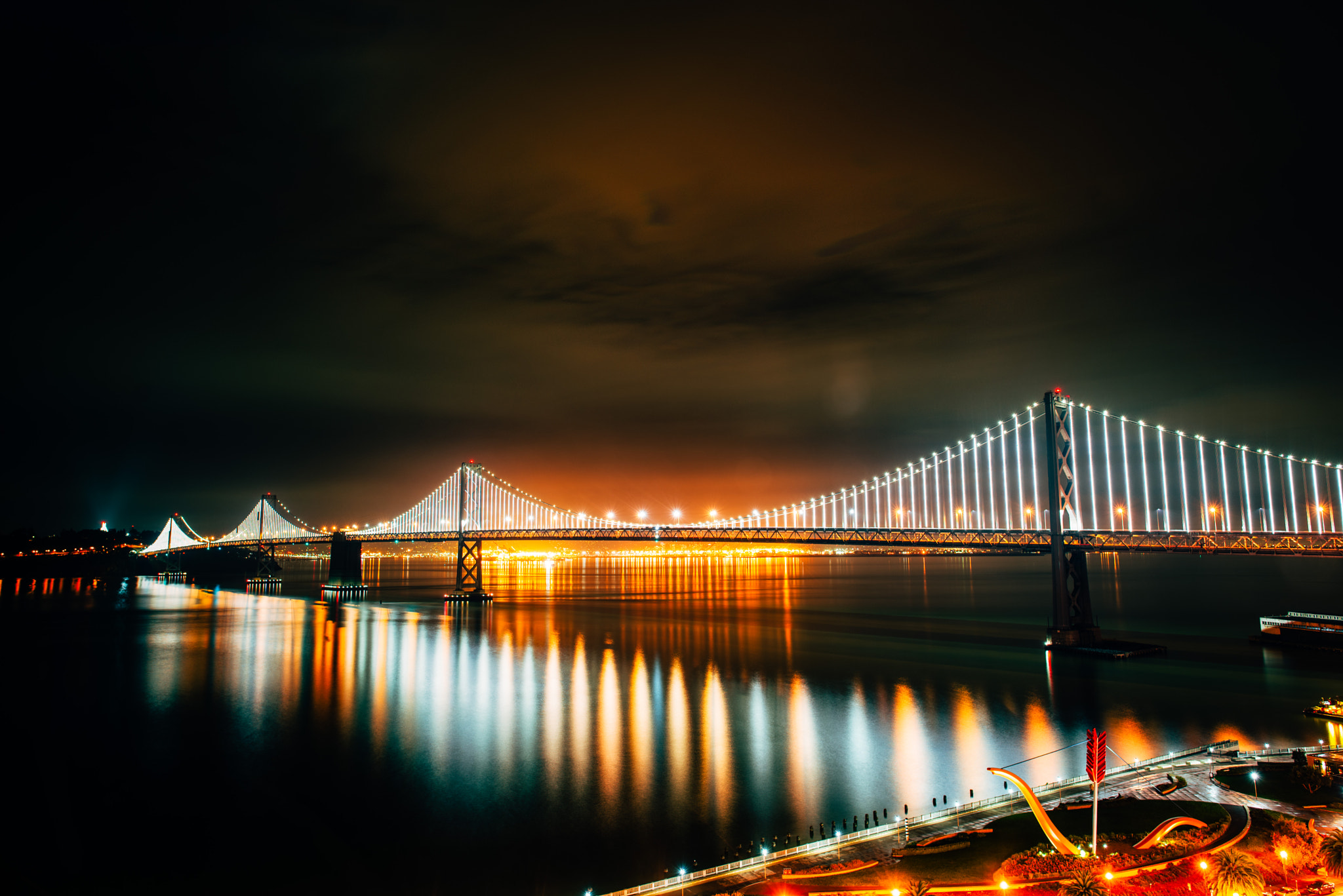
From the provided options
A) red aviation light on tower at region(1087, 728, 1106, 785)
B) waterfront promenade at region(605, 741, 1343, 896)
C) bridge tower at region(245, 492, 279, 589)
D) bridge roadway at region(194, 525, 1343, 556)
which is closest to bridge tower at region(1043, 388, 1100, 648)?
bridge roadway at region(194, 525, 1343, 556)

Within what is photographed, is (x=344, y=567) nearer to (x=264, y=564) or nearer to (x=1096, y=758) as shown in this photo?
(x=264, y=564)

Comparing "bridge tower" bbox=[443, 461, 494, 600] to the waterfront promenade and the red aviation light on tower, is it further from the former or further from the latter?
the red aviation light on tower

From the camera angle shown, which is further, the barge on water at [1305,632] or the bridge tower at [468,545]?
the bridge tower at [468,545]

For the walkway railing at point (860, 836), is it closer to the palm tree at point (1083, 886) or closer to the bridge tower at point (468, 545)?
the palm tree at point (1083, 886)

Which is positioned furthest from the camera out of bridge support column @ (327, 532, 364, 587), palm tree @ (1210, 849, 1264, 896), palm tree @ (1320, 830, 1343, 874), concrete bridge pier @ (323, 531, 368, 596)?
bridge support column @ (327, 532, 364, 587)

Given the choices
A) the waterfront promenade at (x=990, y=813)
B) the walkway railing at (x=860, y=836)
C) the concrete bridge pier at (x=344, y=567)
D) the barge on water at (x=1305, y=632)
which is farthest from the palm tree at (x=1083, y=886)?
the concrete bridge pier at (x=344, y=567)

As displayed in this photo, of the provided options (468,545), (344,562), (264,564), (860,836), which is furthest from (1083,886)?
(264,564)

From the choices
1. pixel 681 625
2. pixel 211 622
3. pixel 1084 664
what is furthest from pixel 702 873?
pixel 211 622
